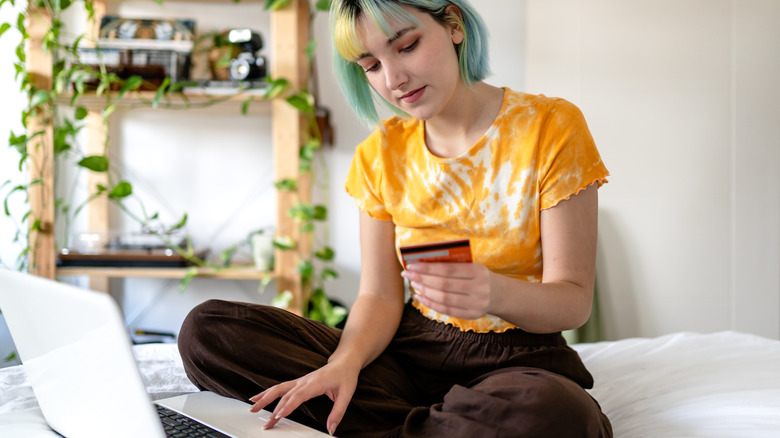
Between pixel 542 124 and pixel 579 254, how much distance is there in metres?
0.21

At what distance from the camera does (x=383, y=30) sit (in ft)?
3.09

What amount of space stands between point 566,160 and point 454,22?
27 cm

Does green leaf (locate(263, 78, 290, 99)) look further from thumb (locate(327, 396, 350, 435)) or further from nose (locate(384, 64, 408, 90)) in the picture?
thumb (locate(327, 396, 350, 435))

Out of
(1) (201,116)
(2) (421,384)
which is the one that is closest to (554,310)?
(2) (421,384)

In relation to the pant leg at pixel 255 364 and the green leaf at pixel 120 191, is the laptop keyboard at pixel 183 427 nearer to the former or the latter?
the pant leg at pixel 255 364

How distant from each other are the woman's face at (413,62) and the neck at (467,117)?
75mm

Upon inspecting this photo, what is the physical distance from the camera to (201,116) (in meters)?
2.15

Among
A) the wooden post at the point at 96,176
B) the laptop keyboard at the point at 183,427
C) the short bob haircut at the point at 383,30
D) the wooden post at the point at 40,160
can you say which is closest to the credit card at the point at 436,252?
the laptop keyboard at the point at 183,427

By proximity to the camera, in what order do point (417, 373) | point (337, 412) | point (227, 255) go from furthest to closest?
point (227, 255)
point (417, 373)
point (337, 412)

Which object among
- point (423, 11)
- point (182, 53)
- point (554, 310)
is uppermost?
point (182, 53)

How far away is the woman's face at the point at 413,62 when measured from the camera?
958 millimetres

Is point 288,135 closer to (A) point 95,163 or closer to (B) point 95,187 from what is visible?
(A) point 95,163

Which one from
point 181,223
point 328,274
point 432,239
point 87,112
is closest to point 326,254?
point 328,274

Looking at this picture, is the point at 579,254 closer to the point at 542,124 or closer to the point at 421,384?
the point at 542,124
